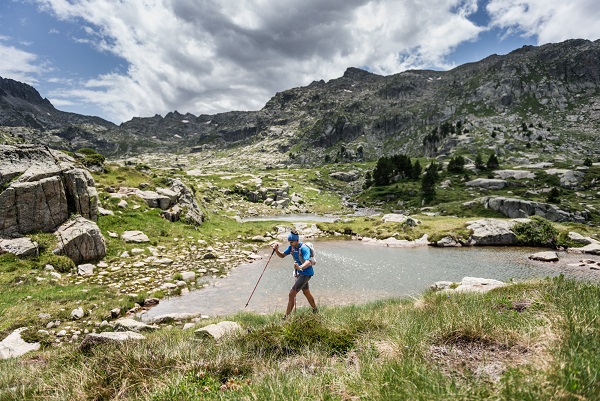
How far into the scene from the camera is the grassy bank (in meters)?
3.99

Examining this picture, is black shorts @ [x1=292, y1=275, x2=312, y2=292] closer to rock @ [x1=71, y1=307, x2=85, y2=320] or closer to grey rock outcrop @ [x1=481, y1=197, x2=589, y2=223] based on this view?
rock @ [x1=71, y1=307, x2=85, y2=320]

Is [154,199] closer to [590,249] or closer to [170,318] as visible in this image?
[170,318]

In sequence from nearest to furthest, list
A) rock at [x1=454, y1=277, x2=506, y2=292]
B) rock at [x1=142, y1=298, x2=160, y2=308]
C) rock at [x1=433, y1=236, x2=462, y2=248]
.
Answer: rock at [x1=454, y1=277, x2=506, y2=292], rock at [x1=142, y1=298, x2=160, y2=308], rock at [x1=433, y1=236, x2=462, y2=248]

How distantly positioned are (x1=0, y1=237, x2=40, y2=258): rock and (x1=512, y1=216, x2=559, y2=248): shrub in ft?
172

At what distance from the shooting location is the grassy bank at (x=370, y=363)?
3.99 metres

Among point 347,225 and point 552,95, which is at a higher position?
point 552,95

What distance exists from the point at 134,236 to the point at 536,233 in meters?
49.4

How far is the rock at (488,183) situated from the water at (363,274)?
186ft

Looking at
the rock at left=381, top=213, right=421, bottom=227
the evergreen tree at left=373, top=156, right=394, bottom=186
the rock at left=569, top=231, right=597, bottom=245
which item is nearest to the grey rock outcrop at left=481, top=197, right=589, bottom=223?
the rock at left=569, top=231, right=597, bottom=245

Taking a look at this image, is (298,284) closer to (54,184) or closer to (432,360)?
(432,360)

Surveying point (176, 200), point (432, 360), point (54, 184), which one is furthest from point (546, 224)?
point (54, 184)

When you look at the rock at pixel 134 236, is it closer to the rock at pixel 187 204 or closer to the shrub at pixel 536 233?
the rock at pixel 187 204

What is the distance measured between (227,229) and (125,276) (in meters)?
21.3

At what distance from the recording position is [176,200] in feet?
121
